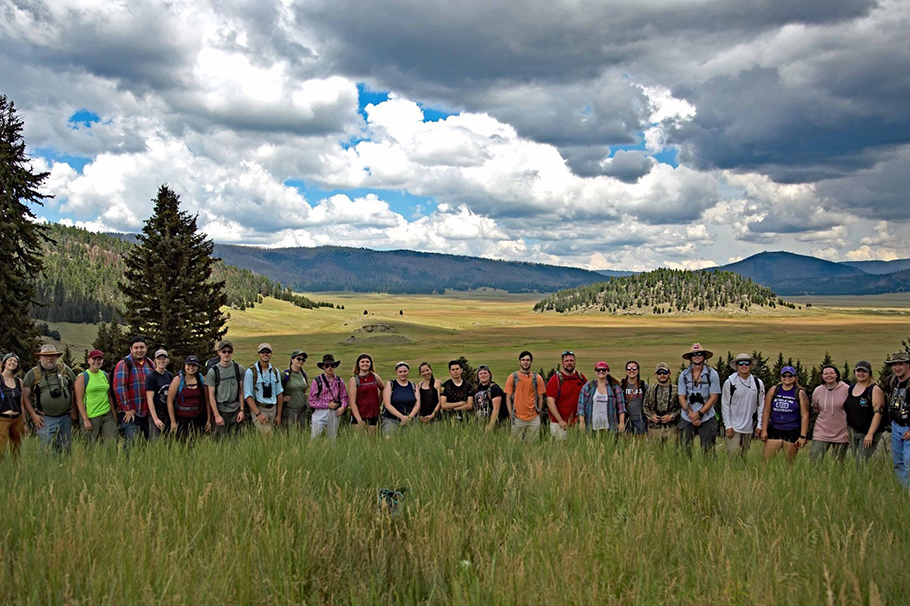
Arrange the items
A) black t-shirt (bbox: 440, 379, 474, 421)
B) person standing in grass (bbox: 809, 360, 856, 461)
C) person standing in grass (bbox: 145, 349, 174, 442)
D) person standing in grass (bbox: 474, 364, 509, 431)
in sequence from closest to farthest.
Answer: person standing in grass (bbox: 809, 360, 856, 461)
person standing in grass (bbox: 145, 349, 174, 442)
person standing in grass (bbox: 474, 364, 509, 431)
black t-shirt (bbox: 440, 379, 474, 421)

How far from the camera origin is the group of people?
8.52m

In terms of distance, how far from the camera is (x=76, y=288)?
14525 cm

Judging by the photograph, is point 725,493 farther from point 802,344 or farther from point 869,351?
point 802,344

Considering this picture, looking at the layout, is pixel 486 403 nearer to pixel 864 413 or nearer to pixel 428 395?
pixel 428 395

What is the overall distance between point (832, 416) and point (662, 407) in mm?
2245

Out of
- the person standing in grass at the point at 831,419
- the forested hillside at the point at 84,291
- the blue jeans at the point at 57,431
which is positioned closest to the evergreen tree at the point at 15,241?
the blue jeans at the point at 57,431

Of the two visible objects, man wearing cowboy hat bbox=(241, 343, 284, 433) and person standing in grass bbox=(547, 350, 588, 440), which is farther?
person standing in grass bbox=(547, 350, 588, 440)

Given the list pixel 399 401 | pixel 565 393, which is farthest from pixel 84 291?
pixel 565 393

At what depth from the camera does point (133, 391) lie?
9.45 metres

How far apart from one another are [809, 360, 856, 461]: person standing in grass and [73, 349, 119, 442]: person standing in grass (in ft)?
30.6

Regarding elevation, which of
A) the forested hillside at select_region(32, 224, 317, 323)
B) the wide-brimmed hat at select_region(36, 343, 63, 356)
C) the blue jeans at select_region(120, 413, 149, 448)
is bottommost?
the blue jeans at select_region(120, 413, 149, 448)

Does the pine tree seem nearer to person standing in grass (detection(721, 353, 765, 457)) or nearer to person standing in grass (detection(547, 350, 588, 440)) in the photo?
person standing in grass (detection(547, 350, 588, 440))

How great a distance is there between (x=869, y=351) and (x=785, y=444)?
105662 millimetres

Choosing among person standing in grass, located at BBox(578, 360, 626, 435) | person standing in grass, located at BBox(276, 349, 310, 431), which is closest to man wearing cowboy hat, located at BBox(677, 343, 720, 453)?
person standing in grass, located at BBox(578, 360, 626, 435)
